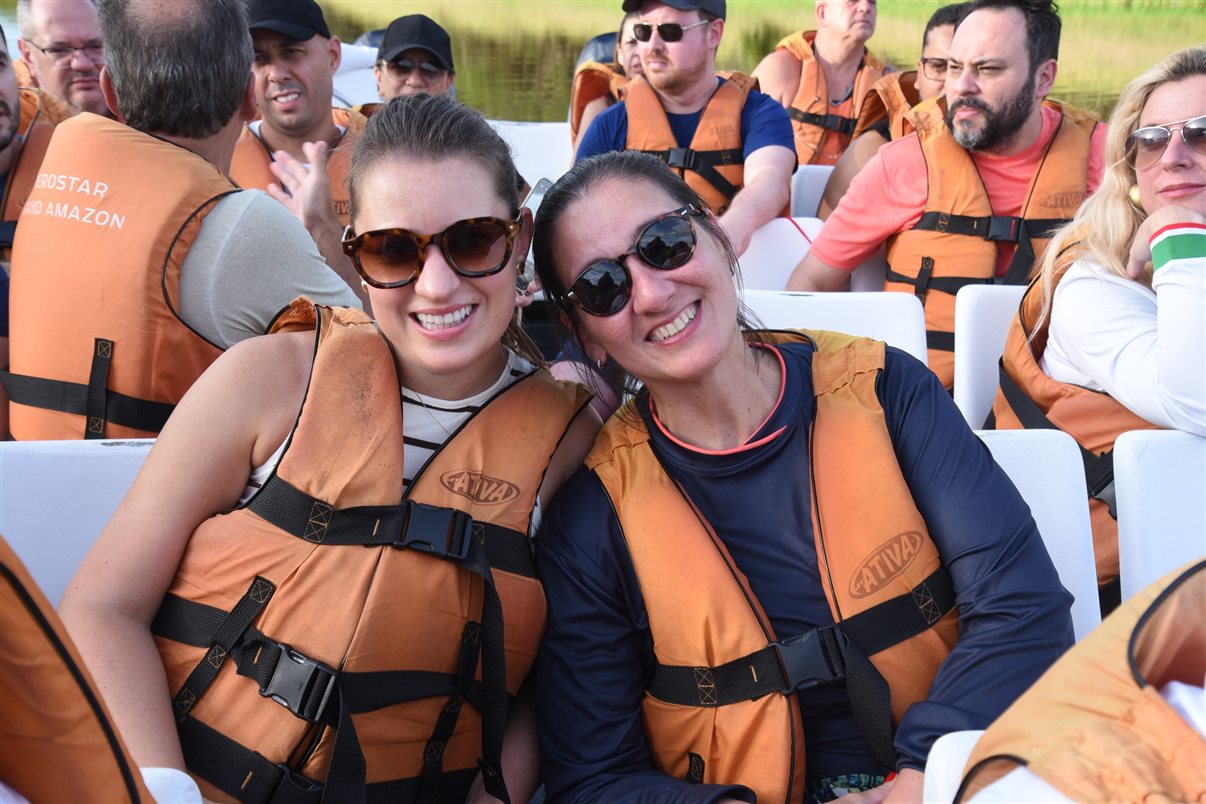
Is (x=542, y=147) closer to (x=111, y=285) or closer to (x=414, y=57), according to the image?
(x=414, y=57)

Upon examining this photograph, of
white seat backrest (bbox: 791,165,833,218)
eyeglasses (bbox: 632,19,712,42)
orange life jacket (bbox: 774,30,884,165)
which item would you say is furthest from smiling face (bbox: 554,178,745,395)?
orange life jacket (bbox: 774,30,884,165)

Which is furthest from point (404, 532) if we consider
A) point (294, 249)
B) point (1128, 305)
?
point (1128, 305)

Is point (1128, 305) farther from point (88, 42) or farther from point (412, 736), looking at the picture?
point (88, 42)

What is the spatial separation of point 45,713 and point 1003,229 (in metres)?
3.15

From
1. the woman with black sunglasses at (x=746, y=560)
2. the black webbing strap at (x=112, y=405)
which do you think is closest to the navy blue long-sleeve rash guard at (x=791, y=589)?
the woman with black sunglasses at (x=746, y=560)

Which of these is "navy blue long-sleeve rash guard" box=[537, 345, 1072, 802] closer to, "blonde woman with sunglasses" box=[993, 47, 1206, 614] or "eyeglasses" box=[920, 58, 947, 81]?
"blonde woman with sunglasses" box=[993, 47, 1206, 614]

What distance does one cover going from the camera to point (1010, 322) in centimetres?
233

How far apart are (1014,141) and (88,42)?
116 inches

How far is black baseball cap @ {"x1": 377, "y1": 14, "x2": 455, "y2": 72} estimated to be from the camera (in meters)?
4.29

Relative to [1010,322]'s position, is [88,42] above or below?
above

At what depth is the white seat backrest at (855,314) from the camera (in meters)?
2.21

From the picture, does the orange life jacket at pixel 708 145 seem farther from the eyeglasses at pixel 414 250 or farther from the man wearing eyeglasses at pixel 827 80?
the eyeglasses at pixel 414 250

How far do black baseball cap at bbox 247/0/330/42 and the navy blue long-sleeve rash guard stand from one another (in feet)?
7.82

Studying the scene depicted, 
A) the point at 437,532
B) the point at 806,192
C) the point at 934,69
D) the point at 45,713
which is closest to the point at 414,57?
the point at 806,192
